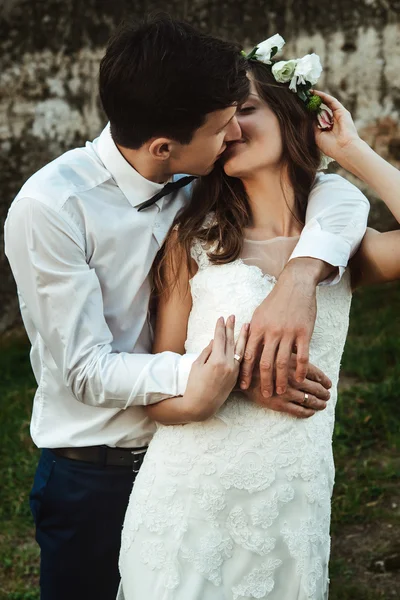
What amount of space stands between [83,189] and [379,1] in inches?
190

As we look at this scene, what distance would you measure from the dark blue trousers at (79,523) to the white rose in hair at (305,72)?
4.81 ft

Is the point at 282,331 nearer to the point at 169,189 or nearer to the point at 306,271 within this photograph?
the point at 306,271

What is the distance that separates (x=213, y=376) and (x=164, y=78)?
90 centimetres

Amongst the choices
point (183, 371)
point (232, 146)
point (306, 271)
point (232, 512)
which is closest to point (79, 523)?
point (232, 512)

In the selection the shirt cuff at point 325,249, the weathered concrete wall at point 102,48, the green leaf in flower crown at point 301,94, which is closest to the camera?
the shirt cuff at point 325,249

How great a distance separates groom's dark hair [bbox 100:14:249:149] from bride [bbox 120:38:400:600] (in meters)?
0.33

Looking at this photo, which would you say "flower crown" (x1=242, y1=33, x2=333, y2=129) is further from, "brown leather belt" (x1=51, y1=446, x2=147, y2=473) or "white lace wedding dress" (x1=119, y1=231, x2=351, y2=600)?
"brown leather belt" (x1=51, y1=446, x2=147, y2=473)

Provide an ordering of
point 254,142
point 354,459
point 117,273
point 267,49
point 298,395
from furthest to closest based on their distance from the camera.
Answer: point 354,459
point 267,49
point 254,142
point 117,273
point 298,395

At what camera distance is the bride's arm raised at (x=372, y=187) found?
2.96 metres

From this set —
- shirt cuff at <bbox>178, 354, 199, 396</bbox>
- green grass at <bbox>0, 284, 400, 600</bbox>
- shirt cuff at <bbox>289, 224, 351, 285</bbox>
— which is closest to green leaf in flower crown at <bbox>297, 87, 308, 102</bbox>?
shirt cuff at <bbox>289, 224, 351, 285</bbox>

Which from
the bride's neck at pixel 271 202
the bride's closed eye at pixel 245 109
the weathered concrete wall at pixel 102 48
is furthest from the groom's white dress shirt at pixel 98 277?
the weathered concrete wall at pixel 102 48

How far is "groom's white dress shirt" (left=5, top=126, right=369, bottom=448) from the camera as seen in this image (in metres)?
2.65

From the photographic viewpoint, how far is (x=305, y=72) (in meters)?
3.13

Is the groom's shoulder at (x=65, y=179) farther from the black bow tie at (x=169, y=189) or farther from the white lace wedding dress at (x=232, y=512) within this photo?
the white lace wedding dress at (x=232, y=512)
